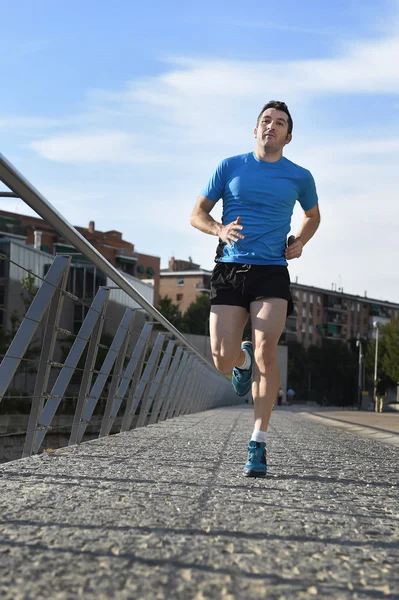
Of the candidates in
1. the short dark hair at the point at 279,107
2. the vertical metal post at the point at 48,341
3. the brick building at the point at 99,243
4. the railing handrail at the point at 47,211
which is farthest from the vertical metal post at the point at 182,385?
the brick building at the point at 99,243

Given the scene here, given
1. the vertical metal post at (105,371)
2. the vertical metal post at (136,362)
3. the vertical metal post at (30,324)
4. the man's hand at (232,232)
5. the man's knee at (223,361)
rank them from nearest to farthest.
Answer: the vertical metal post at (30,324) → the man's hand at (232,232) → the man's knee at (223,361) → the vertical metal post at (105,371) → the vertical metal post at (136,362)

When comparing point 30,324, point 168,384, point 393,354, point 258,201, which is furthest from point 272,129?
point 393,354

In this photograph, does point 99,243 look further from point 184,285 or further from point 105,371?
point 105,371

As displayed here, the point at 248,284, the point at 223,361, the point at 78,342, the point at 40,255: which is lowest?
the point at 223,361

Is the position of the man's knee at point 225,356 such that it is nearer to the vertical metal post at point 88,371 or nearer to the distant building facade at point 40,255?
the vertical metal post at point 88,371

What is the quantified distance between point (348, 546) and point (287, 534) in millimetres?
248

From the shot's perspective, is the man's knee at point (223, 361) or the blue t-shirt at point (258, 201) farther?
the man's knee at point (223, 361)

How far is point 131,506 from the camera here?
12.5ft

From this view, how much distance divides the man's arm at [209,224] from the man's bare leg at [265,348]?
0.44 meters

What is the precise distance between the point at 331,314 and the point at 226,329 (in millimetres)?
153642

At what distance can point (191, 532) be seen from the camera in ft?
10.6

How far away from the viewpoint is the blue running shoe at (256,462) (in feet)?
17.3

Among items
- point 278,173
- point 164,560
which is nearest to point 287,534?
point 164,560

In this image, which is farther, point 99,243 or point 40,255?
point 99,243
